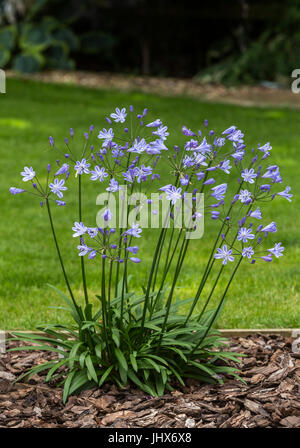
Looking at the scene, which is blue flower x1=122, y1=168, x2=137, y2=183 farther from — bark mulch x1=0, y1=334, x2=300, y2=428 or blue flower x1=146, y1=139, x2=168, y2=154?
bark mulch x1=0, y1=334, x2=300, y2=428

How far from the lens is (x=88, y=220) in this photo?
5.67 m

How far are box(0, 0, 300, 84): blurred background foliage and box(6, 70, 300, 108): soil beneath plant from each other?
32 centimetres

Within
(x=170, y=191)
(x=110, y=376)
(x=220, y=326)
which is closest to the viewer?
(x=170, y=191)

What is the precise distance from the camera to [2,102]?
10.3 meters

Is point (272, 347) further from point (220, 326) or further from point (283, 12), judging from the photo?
point (283, 12)

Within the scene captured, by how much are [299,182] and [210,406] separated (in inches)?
170

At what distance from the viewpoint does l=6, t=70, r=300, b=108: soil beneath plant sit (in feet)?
38.8

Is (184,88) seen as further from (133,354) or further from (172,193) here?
(172,193)

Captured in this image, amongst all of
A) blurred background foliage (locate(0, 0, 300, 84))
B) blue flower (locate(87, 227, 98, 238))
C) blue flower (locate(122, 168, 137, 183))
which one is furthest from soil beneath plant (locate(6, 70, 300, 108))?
blue flower (locate(87, 227, 98, 238))

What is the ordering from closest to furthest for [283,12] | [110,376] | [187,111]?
[110,376], [187,111], [283,12]

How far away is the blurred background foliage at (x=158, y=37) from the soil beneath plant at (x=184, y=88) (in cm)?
32

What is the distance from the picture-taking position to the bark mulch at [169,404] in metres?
2.72

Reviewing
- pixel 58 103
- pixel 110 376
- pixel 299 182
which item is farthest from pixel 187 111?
pixel 110 376

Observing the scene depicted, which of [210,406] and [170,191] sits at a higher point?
[170,191]
